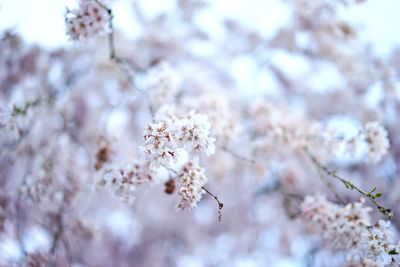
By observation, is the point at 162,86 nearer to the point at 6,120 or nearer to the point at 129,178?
the point at 129,178

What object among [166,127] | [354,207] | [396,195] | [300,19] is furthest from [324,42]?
[166,127]

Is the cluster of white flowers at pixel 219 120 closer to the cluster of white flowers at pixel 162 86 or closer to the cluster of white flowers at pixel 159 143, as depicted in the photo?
the cluster of white flowers at pixel 162 86

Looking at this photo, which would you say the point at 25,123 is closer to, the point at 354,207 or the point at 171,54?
the point at 354,207

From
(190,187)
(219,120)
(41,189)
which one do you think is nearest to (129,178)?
(190,187)

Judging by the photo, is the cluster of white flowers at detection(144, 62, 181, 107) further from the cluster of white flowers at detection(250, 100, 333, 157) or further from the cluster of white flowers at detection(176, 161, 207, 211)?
the cluster of white flowers at detection(176, 161, 207, 211)

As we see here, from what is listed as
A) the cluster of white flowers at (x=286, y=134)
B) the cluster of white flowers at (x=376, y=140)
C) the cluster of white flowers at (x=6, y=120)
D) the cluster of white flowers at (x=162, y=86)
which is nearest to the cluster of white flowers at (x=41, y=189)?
the cluster of white flowers at (x=6, y=120)

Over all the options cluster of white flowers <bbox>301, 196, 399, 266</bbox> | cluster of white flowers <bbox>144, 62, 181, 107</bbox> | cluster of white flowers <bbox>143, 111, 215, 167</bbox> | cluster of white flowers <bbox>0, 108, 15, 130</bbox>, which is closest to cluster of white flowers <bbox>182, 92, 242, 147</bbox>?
cluster of white flowers <bbox>144, 62, 181, 107</bbox>
